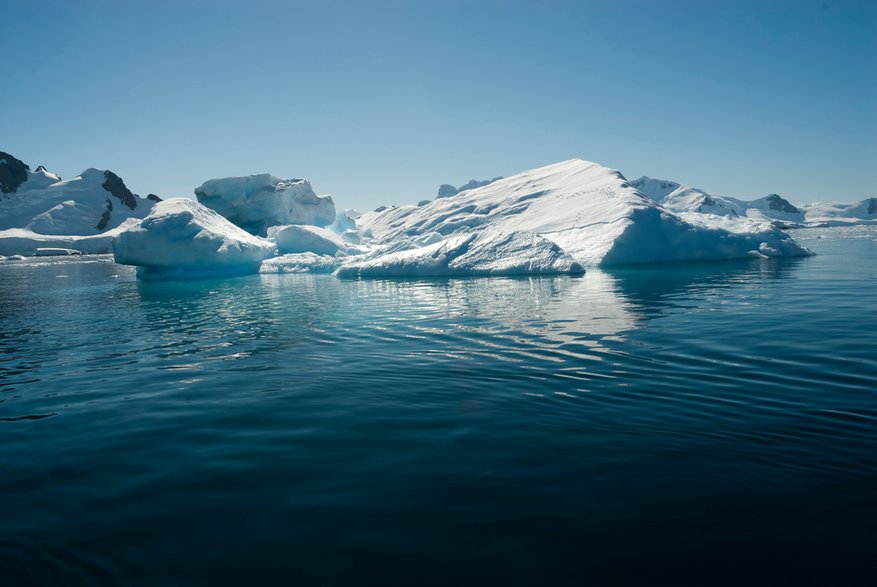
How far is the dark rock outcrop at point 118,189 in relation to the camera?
129m

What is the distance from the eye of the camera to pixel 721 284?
62.3 feet

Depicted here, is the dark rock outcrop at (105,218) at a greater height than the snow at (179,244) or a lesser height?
greater

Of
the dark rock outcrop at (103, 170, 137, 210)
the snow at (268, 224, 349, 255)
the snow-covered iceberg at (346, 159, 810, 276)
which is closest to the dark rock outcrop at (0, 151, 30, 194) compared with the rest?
the dark rock outcrop at (103, 170, 137, 210)

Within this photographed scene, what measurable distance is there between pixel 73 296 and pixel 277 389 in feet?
70.9

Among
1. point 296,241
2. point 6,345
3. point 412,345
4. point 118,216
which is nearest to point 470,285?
point 412,345

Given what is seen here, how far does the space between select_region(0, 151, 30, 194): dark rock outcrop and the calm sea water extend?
141 metres

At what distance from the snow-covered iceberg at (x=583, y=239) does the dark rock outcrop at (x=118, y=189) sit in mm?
118435

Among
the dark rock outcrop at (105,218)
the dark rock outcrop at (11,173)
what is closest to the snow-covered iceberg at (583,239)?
the dark rock outcrop at (105,218)

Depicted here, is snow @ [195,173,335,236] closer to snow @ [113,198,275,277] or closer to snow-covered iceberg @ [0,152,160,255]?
snow @ [113,198,275,277]

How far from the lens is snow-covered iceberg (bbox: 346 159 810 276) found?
88.0 ft

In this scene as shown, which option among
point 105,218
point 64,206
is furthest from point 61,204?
point 105,218

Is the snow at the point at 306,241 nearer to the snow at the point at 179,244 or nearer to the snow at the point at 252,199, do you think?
the snow at the point at 179,244

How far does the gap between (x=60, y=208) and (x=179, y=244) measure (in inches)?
4252

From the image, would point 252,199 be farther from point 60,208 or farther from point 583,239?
point 60,208
